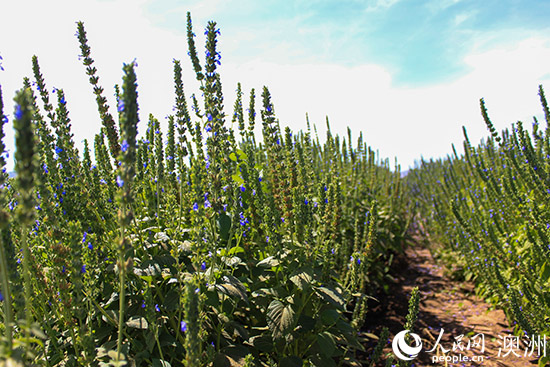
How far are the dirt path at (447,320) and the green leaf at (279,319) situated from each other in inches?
86.2

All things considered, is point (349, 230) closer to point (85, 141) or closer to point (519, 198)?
point (519, 198)

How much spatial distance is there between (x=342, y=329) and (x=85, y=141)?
261cm

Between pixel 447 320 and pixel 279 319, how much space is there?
11.5 feet

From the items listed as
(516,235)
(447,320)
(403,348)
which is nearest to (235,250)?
(403,348)

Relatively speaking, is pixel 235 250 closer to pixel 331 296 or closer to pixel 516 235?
pixel 331 296

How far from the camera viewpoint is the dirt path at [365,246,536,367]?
11.7 feet

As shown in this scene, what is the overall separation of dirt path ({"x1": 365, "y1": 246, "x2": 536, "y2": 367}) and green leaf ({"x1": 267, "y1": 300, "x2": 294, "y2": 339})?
2.19 metres

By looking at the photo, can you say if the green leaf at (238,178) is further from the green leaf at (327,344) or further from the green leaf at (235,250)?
the green leaf at (327,344)

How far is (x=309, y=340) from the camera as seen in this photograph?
261cm

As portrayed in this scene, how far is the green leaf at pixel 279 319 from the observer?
6.80ft

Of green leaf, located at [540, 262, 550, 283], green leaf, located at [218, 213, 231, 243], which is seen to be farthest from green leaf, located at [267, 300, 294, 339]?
green leaf, located at [540, 262, 550, 283]

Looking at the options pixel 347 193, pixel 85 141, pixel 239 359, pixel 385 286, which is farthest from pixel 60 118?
pixel 385 286

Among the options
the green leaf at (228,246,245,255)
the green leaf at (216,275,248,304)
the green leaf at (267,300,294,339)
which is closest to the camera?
the green leaf at (216,275,248,304)

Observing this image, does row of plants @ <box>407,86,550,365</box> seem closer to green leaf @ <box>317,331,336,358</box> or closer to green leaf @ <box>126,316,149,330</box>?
green leaf @ <box>317,331,336,358</box>
